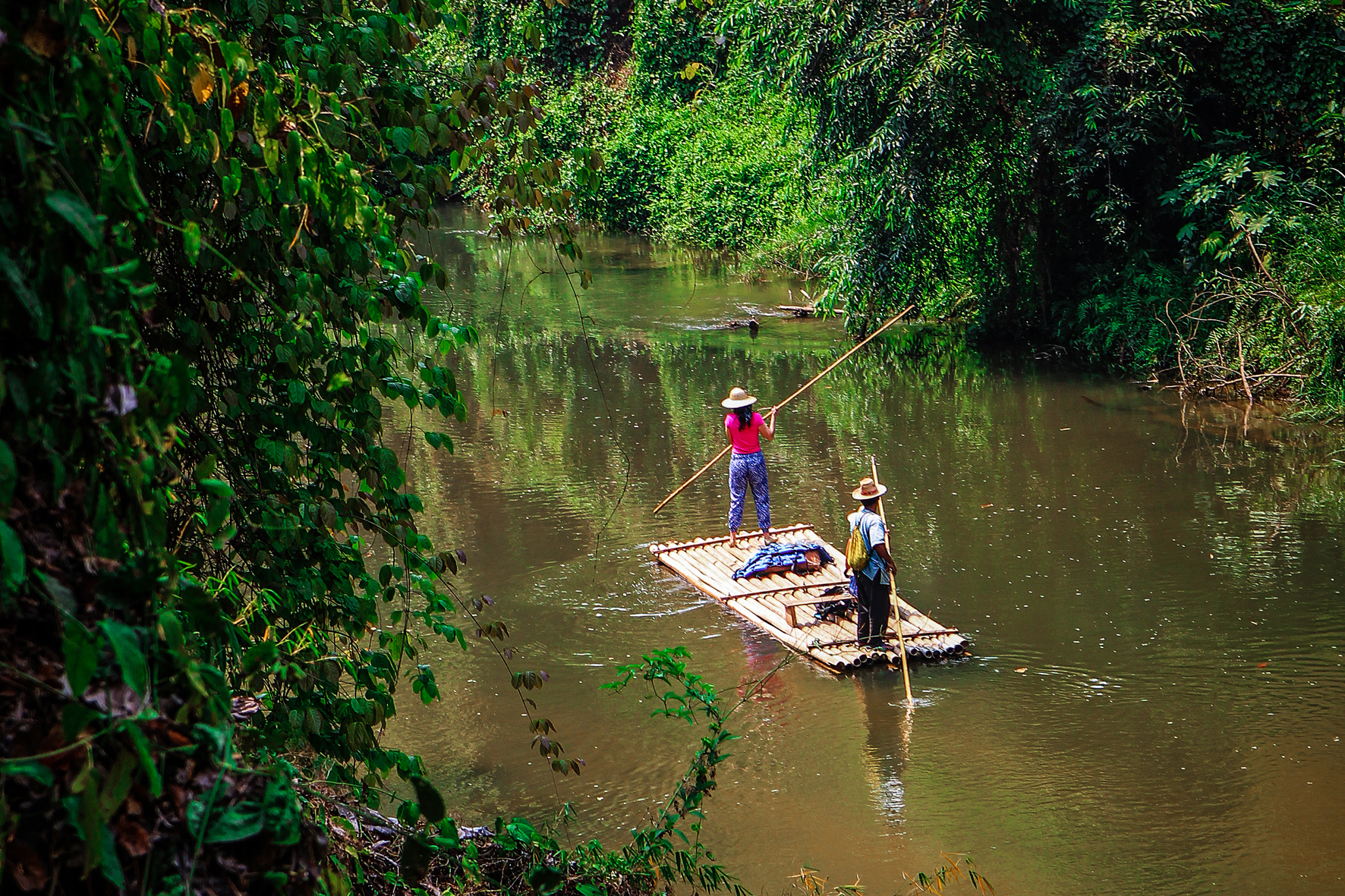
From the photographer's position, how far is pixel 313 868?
173 centimetres

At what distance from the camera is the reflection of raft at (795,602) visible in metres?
7.74

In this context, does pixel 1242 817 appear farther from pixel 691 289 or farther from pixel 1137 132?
pixel 691 289

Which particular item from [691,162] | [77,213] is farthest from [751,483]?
[691,162]

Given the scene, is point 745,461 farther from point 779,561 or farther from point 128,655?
point 128,655

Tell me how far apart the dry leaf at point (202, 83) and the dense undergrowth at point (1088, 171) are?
9.03m

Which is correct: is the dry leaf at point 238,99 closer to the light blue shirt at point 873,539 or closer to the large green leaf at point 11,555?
the large green leaf at point 11,555

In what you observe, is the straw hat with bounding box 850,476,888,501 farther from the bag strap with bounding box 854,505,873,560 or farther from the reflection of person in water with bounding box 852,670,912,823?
the reflection of person in water with bounding box 852,670,912,823

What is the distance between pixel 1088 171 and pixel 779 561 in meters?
7.51

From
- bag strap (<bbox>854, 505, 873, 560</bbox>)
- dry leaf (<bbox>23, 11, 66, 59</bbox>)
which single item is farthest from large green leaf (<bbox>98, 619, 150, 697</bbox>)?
bag strap (<bbox>854, 505, 873, 560</bbox>)

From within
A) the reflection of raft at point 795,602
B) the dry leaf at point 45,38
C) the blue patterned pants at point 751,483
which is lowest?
the reflection of raft at point 795,602

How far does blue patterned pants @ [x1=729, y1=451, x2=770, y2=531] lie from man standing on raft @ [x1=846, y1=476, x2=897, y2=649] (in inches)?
69.9

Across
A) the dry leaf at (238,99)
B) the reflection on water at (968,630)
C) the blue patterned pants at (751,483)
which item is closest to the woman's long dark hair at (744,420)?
the blue patterned pants at (751,483)

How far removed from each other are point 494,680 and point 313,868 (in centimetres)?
615

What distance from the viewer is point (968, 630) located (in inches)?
328
